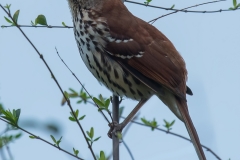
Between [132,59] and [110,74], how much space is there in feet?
0.70

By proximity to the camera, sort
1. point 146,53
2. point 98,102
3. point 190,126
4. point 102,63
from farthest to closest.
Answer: point 146,53 < point 102,63 < point 190,126 < point 98,102

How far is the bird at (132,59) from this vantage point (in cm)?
340

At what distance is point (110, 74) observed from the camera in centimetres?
343

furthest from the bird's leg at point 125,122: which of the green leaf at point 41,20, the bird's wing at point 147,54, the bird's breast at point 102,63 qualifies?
the green leaf at point 41,20

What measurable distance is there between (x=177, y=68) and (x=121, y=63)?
1.47ft

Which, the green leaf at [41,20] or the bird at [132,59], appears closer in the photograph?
the green leaf at [41,20]

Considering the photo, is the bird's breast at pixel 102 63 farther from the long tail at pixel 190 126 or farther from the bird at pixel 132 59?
the long tail at pixel 190 126

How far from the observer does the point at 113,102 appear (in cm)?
312

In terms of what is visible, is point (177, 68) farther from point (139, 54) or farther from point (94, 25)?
point (94, 25)

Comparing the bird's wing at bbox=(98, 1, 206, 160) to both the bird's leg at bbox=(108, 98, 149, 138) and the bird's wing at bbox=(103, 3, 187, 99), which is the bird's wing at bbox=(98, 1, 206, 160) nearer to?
the bird's wing at bbox=(103, 3, 187, 99)

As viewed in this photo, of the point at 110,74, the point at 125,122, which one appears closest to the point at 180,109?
the point at 125,122

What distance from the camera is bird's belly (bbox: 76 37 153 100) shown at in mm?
3391

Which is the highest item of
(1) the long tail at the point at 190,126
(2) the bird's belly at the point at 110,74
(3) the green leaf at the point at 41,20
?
(3) the green leaf at the point at 41,20

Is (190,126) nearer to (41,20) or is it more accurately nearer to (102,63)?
(102,63)
